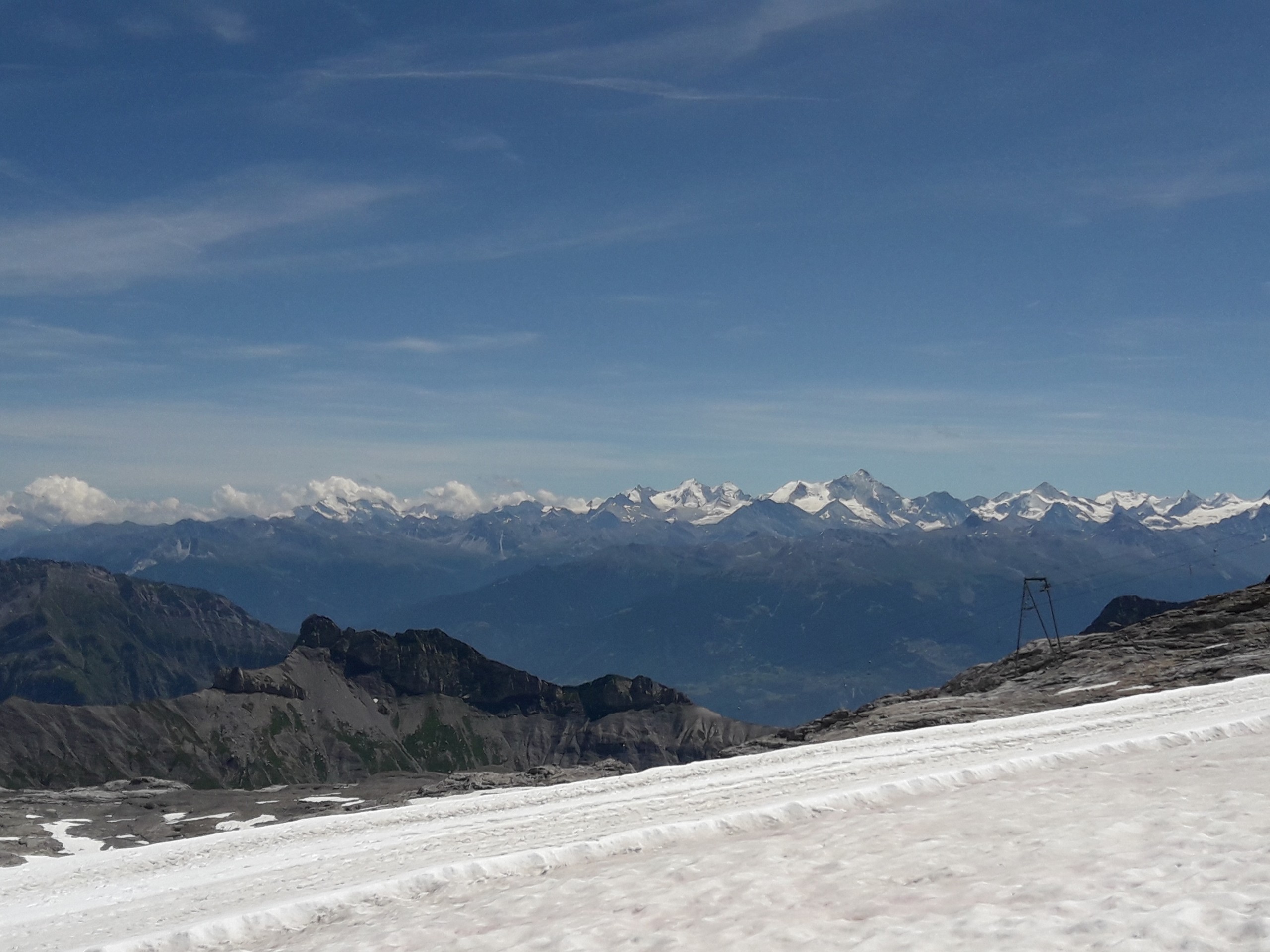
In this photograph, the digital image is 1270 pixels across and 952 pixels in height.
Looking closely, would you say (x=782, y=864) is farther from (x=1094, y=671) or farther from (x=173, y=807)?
(x=173, y=807)

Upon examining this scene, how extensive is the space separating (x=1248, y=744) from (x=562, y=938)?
20.2 m

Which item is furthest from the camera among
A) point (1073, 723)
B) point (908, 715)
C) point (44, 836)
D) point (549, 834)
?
point (44, 836)

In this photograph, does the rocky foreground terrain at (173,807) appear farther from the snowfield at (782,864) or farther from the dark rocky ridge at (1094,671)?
the snowfield at (782,864)

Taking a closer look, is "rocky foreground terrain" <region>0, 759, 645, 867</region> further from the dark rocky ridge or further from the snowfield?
the snowfield

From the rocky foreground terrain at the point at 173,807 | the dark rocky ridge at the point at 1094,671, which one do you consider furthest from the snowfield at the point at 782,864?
the rocky foreground terrain at the point at 173,807

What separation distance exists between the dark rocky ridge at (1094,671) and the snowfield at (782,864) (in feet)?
44.7

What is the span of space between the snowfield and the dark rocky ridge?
44.7 ft

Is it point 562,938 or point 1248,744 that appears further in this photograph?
point 1248,744

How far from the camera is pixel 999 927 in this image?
13.2m

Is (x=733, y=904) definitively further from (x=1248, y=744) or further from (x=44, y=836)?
(x=44, y=836)

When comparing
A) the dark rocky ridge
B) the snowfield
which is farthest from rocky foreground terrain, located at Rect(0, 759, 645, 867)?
the snowfield

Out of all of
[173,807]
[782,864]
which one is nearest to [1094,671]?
[782,864]

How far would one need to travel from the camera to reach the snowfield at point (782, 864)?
1408cm

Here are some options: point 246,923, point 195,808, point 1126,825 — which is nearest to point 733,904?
point 1126,825
